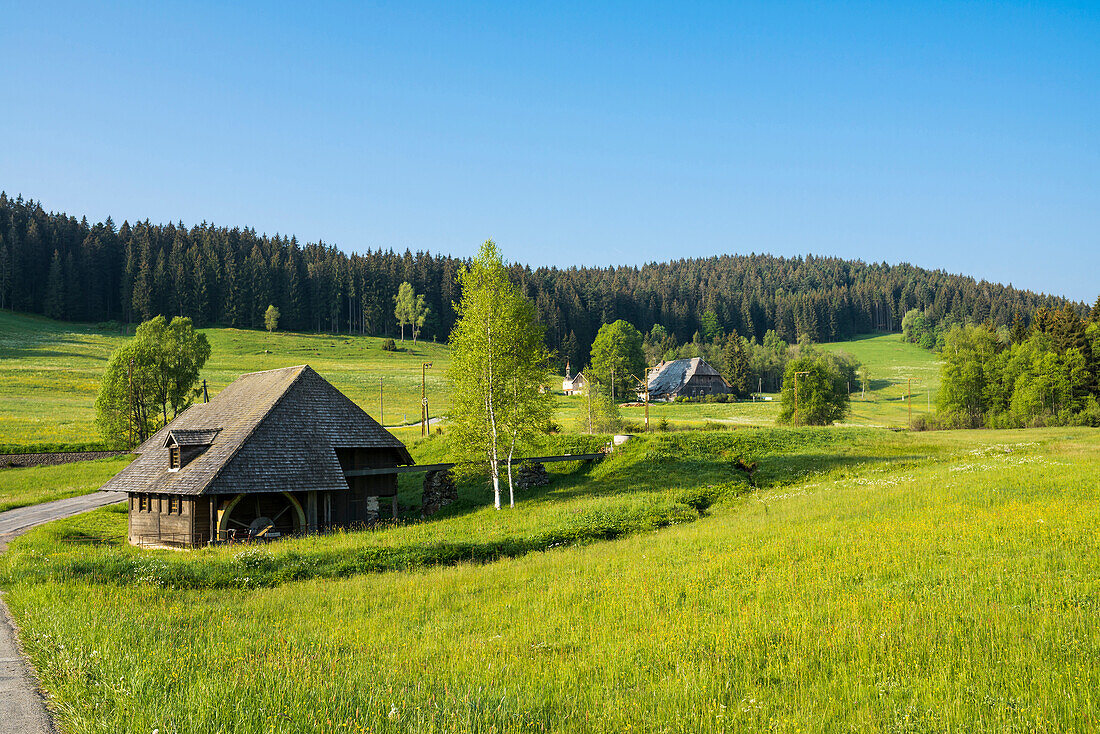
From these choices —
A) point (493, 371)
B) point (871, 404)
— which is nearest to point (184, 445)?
point (493, 371)

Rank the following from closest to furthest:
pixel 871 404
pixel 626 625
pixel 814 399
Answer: pixel 626 625, pixel 814 399, pixel 871 404

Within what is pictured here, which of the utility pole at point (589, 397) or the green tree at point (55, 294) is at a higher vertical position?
the green tree at point (55, 294)

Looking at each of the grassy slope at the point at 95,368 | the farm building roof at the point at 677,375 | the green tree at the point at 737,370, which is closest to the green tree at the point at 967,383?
the farm building roof at the point at 677,375

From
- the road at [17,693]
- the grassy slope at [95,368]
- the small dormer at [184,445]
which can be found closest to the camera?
the road at [17,693]

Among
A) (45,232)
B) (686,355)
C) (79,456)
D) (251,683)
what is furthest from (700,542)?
(45,232)

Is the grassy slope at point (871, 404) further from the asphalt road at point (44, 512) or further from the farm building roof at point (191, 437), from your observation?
the asphalt road at point (44, 512)

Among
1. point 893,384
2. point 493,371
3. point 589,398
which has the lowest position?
point 893,384

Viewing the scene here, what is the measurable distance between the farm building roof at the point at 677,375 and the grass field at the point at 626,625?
10467 centimetres

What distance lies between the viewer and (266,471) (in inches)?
1226

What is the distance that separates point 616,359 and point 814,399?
143 ft

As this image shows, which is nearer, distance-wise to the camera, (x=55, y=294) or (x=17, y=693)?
(x=17, y=693)

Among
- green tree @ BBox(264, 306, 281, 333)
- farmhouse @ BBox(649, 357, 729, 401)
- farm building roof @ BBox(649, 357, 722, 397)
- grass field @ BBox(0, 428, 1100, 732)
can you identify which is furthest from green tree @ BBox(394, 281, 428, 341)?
grass field @ BBox(0, 428, 1100, 732)

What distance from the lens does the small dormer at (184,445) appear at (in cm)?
3269

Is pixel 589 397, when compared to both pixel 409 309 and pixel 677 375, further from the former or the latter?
pixel 409 309
